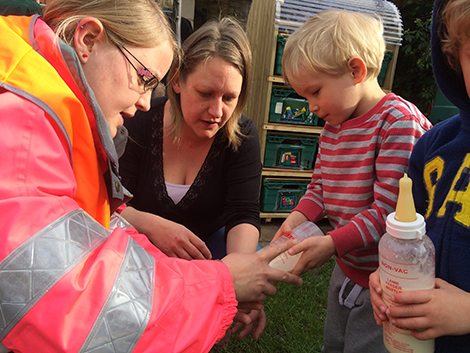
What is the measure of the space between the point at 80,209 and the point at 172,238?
89 cm

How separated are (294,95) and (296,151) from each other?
678 mm

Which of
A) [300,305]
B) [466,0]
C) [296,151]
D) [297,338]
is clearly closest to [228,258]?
[466,0]

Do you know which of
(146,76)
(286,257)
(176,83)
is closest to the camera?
(146,76)

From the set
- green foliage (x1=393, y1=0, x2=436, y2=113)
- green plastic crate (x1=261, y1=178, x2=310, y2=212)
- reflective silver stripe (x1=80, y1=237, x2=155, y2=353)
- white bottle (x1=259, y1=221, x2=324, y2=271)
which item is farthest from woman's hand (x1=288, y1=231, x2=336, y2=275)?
green foliage (x1=393, y1=0, x2=436, y2=113)

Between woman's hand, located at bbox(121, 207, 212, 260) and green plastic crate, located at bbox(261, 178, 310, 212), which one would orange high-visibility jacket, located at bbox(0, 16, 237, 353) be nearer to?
woman's hand, located at bbox(121, 207, 212, 260)

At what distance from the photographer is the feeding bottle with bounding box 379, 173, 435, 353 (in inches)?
34.1

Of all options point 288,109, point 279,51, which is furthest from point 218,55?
point 288,109

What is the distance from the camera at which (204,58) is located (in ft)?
6.05

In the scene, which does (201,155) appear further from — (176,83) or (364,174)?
(364,174)

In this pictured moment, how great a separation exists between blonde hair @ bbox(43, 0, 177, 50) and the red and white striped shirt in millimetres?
944

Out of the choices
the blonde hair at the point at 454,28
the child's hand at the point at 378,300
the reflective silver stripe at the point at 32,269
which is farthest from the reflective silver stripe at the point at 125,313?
the blonde hair at the point at 454,28

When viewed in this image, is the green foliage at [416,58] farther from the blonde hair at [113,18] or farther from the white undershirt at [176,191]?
the blonde hair at [113,18]

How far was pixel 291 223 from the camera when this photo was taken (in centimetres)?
177

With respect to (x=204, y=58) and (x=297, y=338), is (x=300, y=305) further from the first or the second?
(x=204, y=58)
